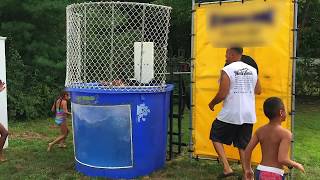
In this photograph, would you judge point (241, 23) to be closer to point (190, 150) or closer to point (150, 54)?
point (150, 54)

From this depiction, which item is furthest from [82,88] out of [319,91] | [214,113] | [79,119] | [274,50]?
[319,91]

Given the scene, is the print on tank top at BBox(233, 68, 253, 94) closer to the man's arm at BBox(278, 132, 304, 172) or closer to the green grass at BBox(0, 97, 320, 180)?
the green grass at BBox(0, 97, 320, 180)

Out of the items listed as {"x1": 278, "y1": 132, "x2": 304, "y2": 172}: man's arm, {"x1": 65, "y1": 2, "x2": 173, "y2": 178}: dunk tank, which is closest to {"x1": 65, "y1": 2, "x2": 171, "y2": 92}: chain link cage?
{"x1": 65, "y1": 2, "x2": 173, "y2": 178}: dunk tank

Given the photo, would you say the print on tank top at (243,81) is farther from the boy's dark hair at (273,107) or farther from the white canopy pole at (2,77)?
the white canopy pole at (2,77)

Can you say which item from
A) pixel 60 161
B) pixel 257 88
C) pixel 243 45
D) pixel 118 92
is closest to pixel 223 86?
pixel 257 88

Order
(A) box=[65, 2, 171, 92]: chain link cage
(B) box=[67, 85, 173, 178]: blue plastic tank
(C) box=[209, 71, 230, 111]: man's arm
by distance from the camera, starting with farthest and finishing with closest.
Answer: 1. (A) box=[65, 2, 171, 92]: chain link cage
2. (B) box=[67, 85, 173, 178]: blue plastic tank
3. (C) box=[209, 71, 230, 111]: man's arm

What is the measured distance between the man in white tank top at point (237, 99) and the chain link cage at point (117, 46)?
106 cm

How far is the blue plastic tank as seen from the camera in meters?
6.22

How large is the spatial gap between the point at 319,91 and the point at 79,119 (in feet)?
40.6

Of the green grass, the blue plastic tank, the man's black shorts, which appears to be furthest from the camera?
the green grass

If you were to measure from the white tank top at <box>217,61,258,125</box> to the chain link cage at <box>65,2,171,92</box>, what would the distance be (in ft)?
3.66

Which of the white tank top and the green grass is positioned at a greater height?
the white tank top

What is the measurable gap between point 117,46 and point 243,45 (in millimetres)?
1851

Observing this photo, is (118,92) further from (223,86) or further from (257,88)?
(257,88)
